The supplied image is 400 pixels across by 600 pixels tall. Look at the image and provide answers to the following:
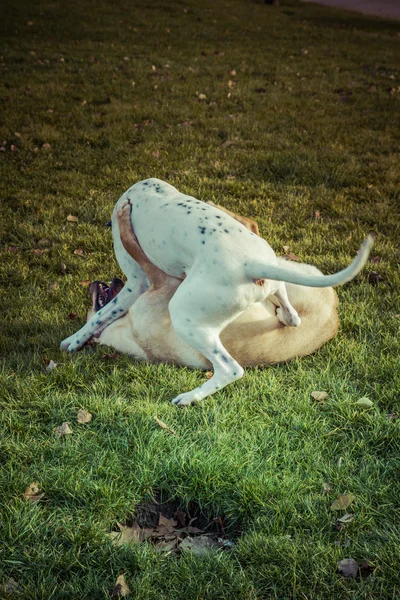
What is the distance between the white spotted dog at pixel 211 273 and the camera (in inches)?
132

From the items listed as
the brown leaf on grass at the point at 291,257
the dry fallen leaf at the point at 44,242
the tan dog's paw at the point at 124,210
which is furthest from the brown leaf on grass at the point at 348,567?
the dry fallen leaf at the point at 44,242

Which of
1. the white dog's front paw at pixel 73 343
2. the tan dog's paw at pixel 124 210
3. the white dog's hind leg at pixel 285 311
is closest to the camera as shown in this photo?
the white dog's hind leg at pixel 285 311

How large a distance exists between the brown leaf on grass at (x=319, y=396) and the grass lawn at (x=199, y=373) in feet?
0.16

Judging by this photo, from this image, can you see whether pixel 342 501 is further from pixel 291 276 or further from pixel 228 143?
pixel 228 143

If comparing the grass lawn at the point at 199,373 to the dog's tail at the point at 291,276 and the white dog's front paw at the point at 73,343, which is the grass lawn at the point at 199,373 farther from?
the dog's tail at the point at 291,276

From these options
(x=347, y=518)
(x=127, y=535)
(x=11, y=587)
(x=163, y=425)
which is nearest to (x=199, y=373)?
(x=163, y=425)

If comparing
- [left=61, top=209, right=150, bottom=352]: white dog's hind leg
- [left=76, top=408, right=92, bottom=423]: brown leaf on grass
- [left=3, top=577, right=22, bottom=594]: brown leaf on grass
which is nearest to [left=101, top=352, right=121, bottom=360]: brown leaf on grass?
[left=61, top=209, right=150, bottom=352]: white dog's hind leg

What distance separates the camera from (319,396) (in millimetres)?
3605

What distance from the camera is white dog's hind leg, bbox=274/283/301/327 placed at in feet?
12.4

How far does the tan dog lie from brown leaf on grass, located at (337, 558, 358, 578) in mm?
1528

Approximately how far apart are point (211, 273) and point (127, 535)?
1.48 meters

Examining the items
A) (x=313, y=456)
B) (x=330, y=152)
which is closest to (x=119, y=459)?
(x=313, y=456)

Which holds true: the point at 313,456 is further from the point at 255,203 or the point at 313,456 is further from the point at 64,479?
the point at 255,203

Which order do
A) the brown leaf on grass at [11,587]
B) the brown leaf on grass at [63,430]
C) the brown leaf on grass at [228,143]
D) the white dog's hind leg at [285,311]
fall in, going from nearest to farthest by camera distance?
the brown leaf on grass at [11,587], the brown leaf on grass at [63,430], the white dog's hind leg at [285,311], the brown leaf on grass at [228,143]
